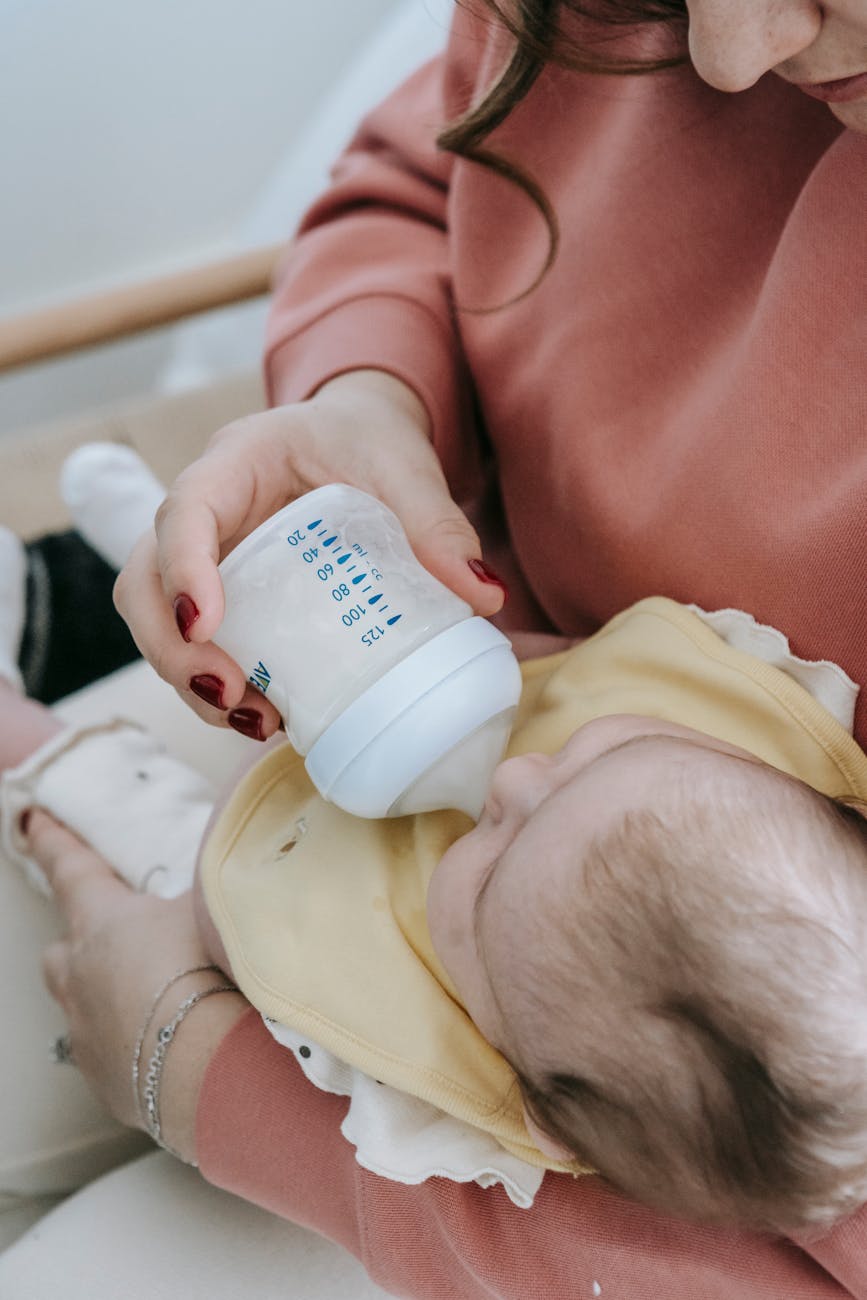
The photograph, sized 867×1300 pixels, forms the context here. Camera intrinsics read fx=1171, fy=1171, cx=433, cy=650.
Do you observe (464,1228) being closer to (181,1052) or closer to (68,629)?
(181,1052)

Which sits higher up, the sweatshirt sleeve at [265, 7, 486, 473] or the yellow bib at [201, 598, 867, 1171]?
the sweatshirt sleeve at [265, 7, 486, 473]

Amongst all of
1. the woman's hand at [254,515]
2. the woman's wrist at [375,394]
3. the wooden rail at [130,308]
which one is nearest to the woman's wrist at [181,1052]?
the woman's hand at [254,515]

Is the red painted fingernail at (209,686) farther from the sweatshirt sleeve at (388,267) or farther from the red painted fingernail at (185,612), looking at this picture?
the sweatshirt sleeve at (388,267)

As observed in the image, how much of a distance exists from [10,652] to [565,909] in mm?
774

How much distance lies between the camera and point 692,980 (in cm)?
63

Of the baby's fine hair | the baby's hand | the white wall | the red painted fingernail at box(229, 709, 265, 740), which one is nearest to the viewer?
the baby's fine hair

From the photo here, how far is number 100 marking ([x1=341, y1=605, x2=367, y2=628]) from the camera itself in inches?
25.3

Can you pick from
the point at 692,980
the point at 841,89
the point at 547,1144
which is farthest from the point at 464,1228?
the point at 841,89

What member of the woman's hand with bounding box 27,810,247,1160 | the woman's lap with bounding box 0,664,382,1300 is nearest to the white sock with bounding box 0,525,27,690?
the woman's lap with bounding box 0,664,382,1300

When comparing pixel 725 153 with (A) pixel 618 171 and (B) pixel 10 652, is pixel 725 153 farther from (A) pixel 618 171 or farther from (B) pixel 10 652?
(B) pixel 10 652

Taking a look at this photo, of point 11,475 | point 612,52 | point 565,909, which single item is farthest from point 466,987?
point 11,475

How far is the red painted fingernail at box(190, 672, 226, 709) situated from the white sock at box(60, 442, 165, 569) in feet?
1.84

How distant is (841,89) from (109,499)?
0.84 metres

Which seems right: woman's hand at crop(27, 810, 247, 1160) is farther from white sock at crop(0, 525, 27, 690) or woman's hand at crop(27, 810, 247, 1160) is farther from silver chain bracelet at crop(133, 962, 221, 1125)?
white sock at crop(0, 525, 27, 690)
